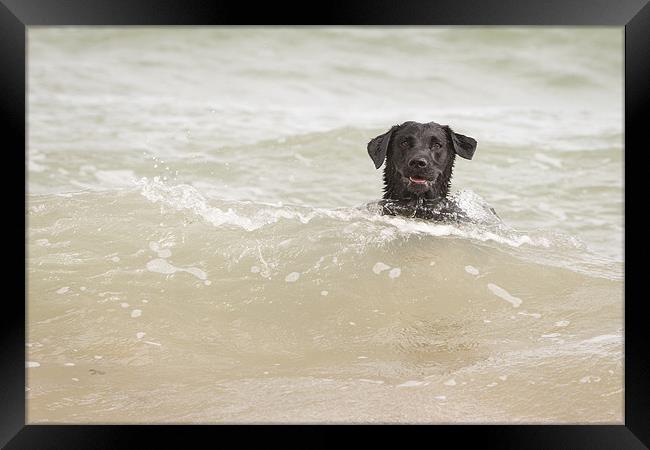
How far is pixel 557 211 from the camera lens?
728cm

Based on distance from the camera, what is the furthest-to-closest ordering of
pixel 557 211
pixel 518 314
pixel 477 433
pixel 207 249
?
pixel 557 211
pixel 207 249
pixel 518 314
pixel 477 433

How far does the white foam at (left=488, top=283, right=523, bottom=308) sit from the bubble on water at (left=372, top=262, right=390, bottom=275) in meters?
0.71

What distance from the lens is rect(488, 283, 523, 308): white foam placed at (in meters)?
4.75

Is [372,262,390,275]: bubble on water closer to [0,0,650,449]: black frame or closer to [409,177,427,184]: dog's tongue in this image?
[409,177,427,184]: dog's tongue

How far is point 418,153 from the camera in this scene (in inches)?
214

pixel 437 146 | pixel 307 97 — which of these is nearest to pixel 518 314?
pixel 437 146

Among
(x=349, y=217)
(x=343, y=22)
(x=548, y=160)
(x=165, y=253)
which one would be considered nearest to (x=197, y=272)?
(x=165, y=253)

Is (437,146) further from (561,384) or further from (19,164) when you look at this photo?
(19,164)

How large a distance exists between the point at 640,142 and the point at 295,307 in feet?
7.42

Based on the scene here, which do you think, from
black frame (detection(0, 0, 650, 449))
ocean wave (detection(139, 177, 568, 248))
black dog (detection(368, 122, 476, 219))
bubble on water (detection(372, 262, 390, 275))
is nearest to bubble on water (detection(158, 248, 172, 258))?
ocean wave (detection(139, 177, 568, 248))

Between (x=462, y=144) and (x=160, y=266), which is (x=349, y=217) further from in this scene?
(x=160, y=266)

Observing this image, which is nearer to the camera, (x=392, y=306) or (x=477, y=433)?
(x=477, y=433)

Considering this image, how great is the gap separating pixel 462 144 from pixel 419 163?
0.44 m

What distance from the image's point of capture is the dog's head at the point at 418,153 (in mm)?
5461
